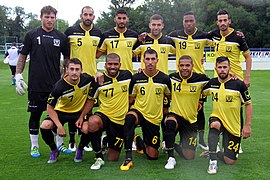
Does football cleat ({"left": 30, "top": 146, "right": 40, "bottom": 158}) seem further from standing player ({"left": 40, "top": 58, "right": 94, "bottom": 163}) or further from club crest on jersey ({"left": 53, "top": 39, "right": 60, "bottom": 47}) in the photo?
club crest on jersey ({"left": 53, "top": 39, "right": 60, "bottom": 47})

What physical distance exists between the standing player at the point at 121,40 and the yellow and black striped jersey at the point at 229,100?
5.01 feet

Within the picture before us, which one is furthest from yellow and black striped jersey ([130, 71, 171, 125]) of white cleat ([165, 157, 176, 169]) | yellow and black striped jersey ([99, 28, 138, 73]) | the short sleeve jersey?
the short sleeve jersey

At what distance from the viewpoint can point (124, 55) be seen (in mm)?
6379

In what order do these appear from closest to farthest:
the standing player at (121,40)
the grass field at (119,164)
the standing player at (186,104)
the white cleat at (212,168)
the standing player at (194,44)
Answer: the grass field at (119,164)
the white cleat at (212,168)
the standing player at (186,104)
the standing player at (194,44)
the standing player at (121,40)

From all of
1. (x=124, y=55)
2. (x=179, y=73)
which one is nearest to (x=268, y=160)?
(x=179, y=73)

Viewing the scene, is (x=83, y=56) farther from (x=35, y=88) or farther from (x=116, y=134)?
(x=116, y=134)

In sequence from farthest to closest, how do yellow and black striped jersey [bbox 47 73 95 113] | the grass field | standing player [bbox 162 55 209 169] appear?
standing player [bbox 162 55 209 169]
yellow and black striped jersey [bbox 47 73 95 113]
the grass field

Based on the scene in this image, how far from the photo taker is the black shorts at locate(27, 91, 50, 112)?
5906 mm

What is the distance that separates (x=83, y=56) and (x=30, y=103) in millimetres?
1092

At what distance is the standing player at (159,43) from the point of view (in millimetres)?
6277

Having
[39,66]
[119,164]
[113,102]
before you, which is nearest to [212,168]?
[119,164]

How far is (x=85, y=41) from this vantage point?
6312 mm

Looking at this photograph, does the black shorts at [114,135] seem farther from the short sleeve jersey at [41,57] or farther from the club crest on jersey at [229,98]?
the club crest on jersey at [229,98]

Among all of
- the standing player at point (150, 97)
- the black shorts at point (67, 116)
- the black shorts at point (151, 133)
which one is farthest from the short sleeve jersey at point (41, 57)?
the black shorts at point (151, 133)
